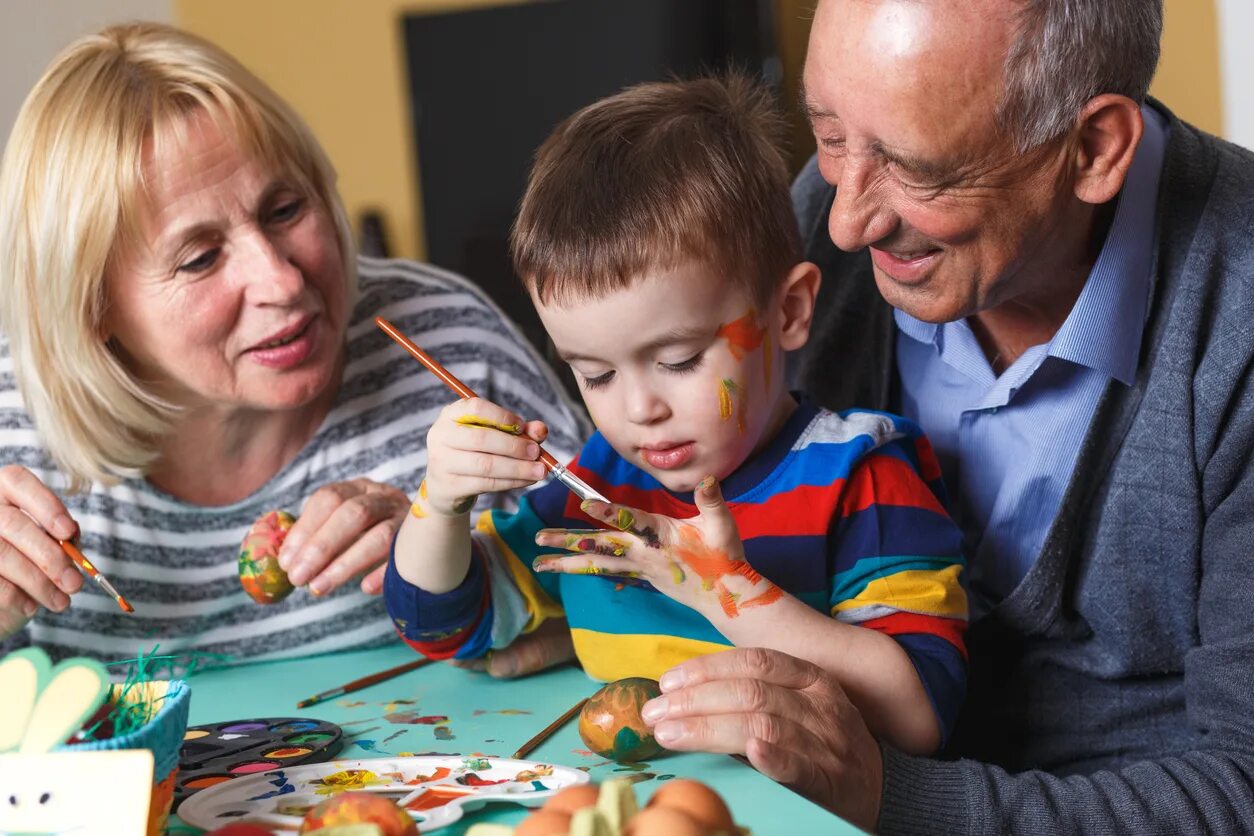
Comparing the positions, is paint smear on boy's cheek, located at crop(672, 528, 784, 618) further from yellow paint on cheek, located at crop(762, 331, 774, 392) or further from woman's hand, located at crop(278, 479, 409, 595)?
woman's hand, located at crop(278, 479, 409, 595)

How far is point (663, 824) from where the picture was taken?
29.1 inches

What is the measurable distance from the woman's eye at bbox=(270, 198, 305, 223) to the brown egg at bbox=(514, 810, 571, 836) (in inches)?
37.9

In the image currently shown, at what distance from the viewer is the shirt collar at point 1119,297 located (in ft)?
4.17

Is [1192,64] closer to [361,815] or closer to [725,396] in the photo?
[725,396]

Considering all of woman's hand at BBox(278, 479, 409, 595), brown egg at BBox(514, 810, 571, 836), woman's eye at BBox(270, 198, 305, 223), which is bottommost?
woman's hand at BBox(278, 479, 409, 595)

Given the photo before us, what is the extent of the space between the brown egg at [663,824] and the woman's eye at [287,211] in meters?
1.00

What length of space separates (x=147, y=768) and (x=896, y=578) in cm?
65

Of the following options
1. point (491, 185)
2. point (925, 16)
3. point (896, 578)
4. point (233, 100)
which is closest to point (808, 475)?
point (896, 578)

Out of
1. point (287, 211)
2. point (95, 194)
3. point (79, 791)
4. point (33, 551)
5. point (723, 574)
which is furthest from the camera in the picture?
point (287, 211)

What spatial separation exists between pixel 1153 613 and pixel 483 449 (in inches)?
26.4

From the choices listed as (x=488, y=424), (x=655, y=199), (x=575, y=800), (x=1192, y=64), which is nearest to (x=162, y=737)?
(x=575, y=800)

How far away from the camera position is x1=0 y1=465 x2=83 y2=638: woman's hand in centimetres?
134

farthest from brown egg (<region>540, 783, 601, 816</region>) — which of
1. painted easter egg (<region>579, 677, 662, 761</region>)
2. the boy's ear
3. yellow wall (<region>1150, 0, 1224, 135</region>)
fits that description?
yellow wall (<region>1150, 0, 1224, 135</region>)

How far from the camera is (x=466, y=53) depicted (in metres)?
4.02
